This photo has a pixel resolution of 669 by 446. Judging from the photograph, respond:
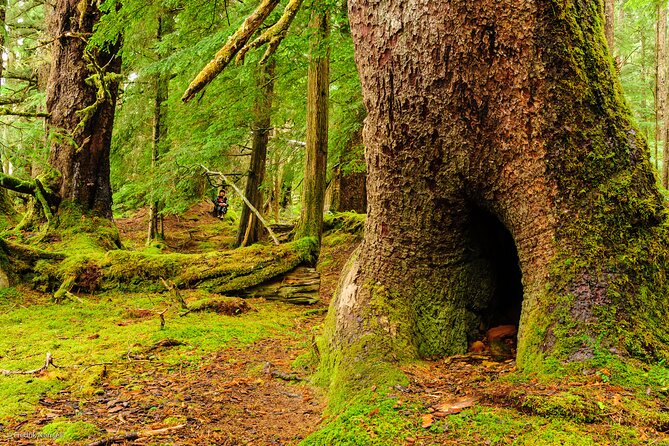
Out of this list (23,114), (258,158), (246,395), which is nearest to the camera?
(246,395)

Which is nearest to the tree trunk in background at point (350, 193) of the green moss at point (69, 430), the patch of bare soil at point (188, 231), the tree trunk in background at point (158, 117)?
the patch of bare soil at point (188, 231)

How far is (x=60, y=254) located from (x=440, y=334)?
6.23 m

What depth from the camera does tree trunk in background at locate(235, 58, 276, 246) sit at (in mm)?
10273

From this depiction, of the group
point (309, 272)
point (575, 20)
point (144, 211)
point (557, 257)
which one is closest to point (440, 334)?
point (557, 257)

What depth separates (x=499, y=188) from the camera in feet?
9.75

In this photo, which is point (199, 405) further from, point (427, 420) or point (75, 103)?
point (75, 103)

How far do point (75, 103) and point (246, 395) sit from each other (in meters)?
7.05

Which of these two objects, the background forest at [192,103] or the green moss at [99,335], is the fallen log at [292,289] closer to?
the green moss at [99,335]

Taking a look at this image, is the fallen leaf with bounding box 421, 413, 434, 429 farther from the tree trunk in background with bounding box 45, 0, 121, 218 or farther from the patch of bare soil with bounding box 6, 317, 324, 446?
the tree trunk in background with bounding box 45, 0, 121, 218

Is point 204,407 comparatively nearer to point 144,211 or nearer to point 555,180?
point 555,180

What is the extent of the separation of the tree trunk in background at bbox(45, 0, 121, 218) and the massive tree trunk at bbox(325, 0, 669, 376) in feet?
21.7

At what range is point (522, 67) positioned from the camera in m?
2.77

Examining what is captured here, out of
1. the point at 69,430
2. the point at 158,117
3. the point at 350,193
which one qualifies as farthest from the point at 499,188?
the point at 158,117

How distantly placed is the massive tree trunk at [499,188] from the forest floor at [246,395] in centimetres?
32
